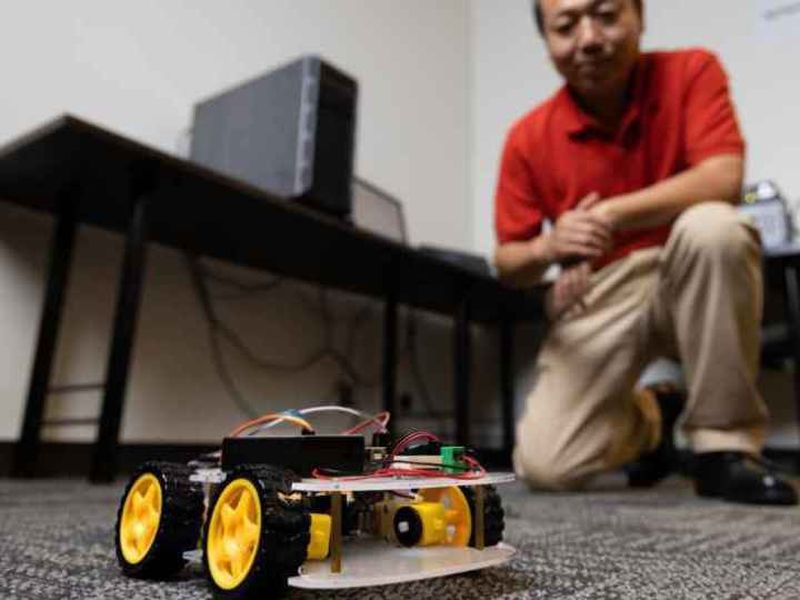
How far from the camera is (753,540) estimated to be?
2.19 feet

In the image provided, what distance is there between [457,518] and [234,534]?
0.16m

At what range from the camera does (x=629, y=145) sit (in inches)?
53.8

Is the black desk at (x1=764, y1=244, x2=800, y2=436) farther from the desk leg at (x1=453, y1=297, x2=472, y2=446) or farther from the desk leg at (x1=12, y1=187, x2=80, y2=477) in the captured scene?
the desk leg at (x1=12, y1=187, x2=80, y2=477)

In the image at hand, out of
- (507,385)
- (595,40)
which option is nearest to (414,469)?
(595,40)

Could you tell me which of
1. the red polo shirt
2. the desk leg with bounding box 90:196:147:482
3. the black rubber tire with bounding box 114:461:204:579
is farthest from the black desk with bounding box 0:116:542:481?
the black rubber tire with bounding box 114:461:204:579

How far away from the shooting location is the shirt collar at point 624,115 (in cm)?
135

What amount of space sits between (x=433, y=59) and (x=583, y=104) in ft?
5.47

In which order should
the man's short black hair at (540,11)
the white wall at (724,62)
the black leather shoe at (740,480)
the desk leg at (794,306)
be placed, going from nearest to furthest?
the black leather shoe at (740,480)
the man's short black hair at (540,11)
the desk leg at (794,306)
the white wall at (724,62)

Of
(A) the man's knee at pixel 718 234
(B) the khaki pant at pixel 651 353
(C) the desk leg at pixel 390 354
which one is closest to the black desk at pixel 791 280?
(B) the khaki pant at pixel 651 353

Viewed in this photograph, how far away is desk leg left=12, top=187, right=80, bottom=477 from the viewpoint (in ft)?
4.66

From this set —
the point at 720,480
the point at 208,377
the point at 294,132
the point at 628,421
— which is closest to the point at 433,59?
the point at 294,132

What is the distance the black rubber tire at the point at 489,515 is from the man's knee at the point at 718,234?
0.85m

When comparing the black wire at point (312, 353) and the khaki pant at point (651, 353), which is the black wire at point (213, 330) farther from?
the khaki pant at point (651, 353)

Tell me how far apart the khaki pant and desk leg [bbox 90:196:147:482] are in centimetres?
79
